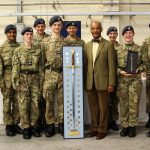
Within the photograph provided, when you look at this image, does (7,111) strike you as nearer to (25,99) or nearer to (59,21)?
(25,99)

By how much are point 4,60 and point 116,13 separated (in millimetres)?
4599

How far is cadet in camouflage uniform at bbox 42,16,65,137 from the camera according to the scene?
14.9 ft

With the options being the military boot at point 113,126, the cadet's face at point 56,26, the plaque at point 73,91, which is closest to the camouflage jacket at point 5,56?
the cadet's face at point 56,26

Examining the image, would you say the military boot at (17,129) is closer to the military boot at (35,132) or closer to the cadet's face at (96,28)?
the military boot at (35,132)

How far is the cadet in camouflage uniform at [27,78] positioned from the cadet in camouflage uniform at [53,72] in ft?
0.37

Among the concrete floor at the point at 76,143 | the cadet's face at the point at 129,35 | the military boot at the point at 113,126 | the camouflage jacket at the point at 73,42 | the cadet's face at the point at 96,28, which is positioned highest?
the cadet's face at the point at 96,28

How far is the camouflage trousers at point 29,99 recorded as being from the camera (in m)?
4.51

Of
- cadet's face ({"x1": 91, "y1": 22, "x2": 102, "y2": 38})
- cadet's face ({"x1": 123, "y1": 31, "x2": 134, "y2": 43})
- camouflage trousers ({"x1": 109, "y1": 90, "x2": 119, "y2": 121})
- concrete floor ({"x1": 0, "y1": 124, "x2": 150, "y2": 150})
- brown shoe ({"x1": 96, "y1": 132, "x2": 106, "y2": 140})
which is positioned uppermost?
Result: cadet's face ({"x1": 91, "y1": 22, "x2": 102, "y2": 38})

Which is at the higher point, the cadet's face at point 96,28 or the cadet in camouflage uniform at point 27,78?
the cadet's face at point 96,28

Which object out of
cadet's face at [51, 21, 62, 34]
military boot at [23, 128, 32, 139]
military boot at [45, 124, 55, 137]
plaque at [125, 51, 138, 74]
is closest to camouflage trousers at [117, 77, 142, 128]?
plaque at [125, 51, 138, 74]

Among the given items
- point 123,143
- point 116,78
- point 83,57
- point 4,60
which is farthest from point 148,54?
point 4,60

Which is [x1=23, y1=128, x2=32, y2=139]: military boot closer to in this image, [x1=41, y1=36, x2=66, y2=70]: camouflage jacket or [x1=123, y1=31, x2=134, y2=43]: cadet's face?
[x1=41, y1=36, x2=66, y2=70]: camouflage jacket

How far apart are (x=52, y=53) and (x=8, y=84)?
2.45ft

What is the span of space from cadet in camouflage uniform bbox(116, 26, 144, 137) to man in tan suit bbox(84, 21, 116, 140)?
5.9 inches
